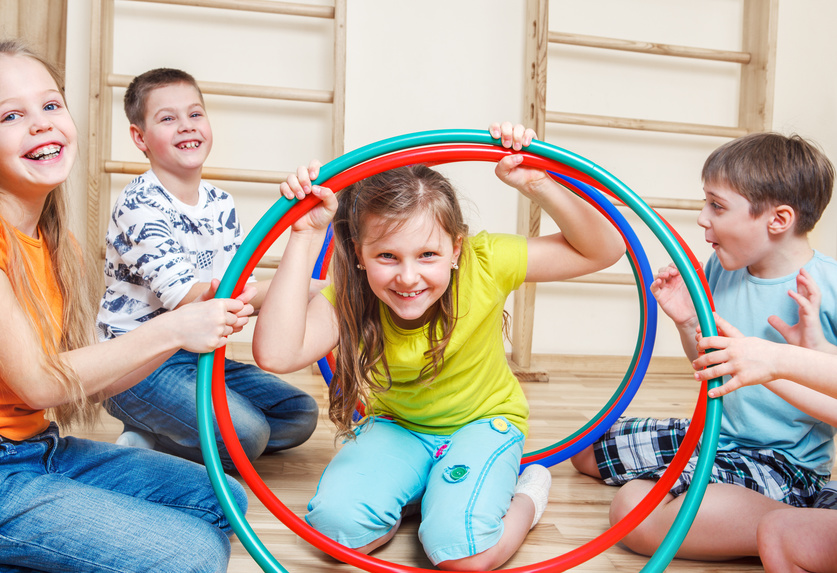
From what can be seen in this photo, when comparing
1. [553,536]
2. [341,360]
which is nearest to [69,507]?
[341,360]

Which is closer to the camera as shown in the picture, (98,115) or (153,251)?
(153,251)

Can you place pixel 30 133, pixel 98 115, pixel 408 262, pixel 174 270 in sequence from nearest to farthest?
1. pixel 30 133
2. pixel 408 262
3. pixel 174 270
4. pixel 98 115

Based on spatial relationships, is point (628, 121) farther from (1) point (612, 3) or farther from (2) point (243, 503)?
(2) point (243, 503)

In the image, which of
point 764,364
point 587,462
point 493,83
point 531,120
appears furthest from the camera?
point 493,83

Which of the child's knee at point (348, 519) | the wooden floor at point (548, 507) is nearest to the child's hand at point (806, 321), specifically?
the wooden floor at point (548, 507)

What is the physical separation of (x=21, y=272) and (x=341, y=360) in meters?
0.55

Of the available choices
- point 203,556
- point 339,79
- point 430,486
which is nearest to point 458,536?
point 430,486

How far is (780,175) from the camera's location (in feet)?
4.56

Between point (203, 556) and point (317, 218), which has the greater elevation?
point (317, 218)

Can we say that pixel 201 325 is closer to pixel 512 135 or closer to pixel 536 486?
pixel 512 135

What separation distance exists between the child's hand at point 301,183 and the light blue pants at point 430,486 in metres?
0.53

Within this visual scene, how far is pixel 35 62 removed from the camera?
1.21 metres

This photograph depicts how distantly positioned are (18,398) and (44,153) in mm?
399

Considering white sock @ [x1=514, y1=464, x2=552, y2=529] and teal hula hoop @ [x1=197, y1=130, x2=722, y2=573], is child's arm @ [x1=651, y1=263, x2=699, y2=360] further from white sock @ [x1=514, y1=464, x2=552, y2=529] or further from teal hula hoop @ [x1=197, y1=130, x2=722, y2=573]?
white sock @ [x1=514, y1=464, x2=552, y2=529]
